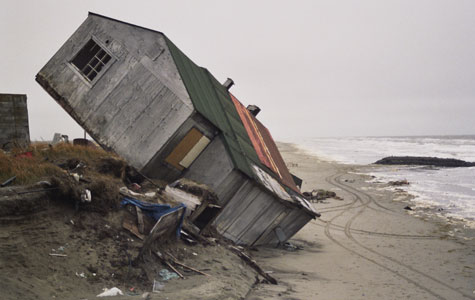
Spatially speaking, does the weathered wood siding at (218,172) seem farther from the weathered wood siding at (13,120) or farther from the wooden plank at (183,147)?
the weathered wood siding at (13,120)

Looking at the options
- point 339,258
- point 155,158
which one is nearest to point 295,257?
point 339,258

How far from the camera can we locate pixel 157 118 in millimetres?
12375

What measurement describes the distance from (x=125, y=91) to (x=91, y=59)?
66.0 inches

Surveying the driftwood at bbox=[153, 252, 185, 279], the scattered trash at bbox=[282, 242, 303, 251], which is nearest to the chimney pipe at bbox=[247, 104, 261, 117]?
the scattered trash at bbox=[282, 242, 303, 251]

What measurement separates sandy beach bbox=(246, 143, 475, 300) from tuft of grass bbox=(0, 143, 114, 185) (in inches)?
192

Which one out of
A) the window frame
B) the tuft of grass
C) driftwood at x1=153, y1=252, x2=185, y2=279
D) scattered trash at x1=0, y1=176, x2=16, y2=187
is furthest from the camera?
the window frame

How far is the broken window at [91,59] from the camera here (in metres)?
13.2

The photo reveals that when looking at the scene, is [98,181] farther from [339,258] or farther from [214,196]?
[339,258]

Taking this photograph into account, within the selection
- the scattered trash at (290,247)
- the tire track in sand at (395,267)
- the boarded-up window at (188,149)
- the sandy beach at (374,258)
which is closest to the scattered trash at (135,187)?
the boarded-up window at (188,149)

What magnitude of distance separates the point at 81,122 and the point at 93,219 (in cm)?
472

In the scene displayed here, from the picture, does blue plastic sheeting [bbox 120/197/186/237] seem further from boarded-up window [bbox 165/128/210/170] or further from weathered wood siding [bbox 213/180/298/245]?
weathered wood siding [bbox 213/180/298/245]

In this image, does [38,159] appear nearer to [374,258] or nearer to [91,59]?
[91,59]

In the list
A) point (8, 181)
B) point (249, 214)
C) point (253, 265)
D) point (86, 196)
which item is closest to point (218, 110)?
point (249, 214)

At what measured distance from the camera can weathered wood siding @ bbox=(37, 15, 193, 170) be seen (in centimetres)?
1228
